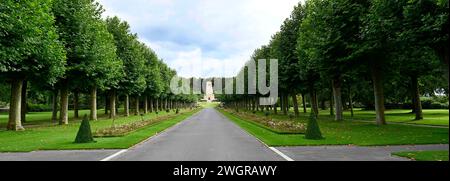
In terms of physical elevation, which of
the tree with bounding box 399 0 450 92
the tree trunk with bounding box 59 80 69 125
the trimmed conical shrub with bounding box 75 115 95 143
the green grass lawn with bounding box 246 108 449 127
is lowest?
the green grass lawn with bounding box 246 108 449 127

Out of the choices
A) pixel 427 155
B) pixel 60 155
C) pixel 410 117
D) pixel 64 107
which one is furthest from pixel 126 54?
pixel 427 155

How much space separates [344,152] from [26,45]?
2060 cm

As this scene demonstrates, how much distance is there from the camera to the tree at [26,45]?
25.1 meters

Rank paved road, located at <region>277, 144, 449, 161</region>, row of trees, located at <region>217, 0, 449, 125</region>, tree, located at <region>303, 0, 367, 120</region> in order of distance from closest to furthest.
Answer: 1. paved road, located at <region>277, 144, 449, 161</region>
2. row of trees, located at <region>217, 0, 449, 125</region>
3. tree, located at <region>303, 0, 367, 120</region>

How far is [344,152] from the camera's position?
55.9 ft

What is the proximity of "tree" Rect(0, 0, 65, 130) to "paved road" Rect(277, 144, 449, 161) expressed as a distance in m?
17.3

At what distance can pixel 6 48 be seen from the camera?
82.5 ft

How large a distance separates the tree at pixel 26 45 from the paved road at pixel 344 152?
56.8ft

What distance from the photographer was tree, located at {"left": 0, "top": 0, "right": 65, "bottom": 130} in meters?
25.1

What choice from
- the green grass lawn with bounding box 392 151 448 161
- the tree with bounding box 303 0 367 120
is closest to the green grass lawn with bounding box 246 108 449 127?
the tree with bounding box 303 0 367 120

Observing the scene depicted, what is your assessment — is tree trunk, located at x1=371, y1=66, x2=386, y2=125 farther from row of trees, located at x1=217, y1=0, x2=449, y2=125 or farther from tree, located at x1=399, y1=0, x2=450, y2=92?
tree, located at x1=399, y1=0, x2=450, y2=92
